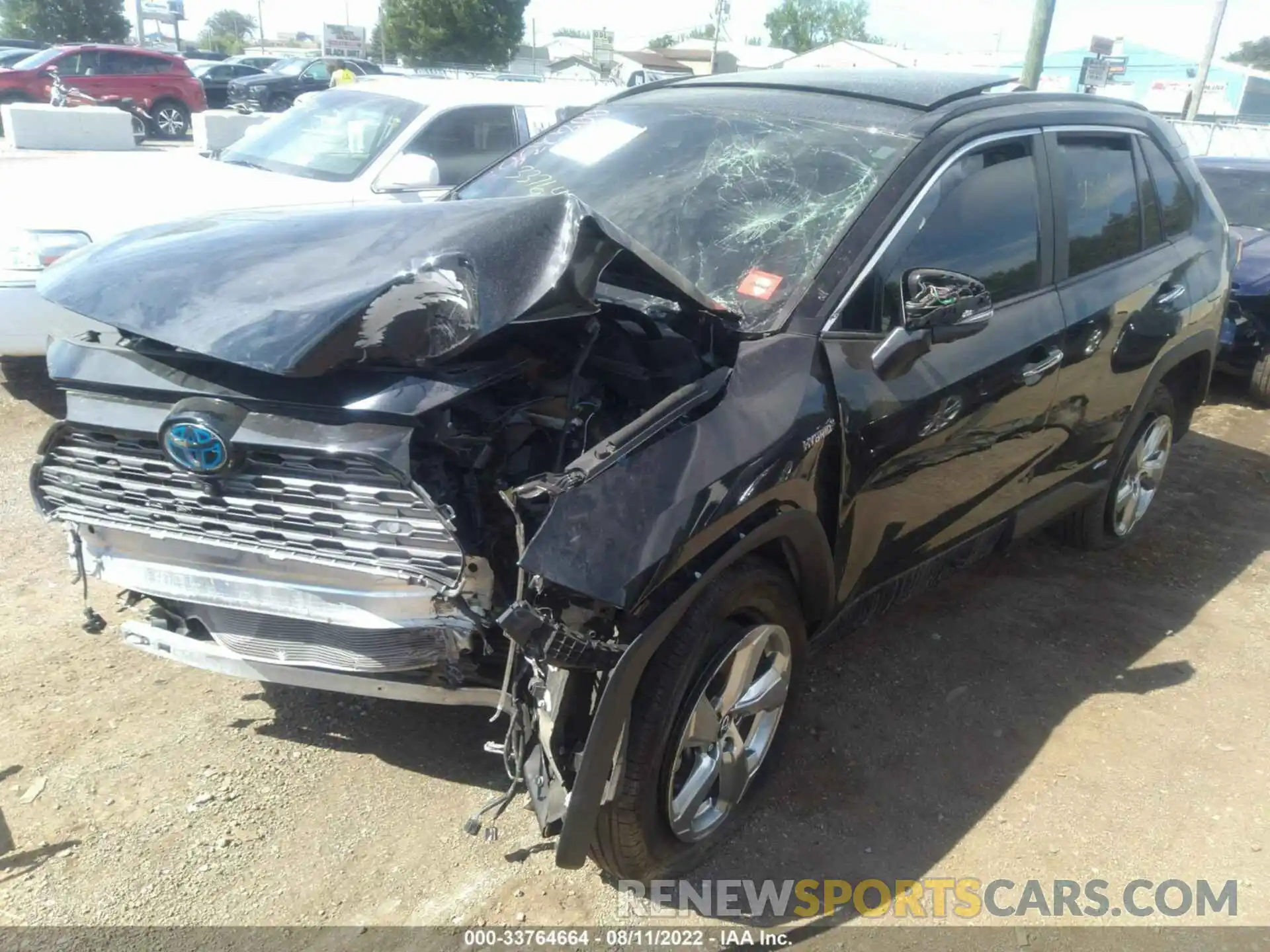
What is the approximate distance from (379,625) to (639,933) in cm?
102

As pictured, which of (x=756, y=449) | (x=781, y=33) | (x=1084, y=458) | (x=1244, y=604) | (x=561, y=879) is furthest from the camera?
(x=781, y=33)

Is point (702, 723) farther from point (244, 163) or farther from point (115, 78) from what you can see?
point (115, 78)

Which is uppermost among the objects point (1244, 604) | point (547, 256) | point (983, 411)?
point (547, 256)

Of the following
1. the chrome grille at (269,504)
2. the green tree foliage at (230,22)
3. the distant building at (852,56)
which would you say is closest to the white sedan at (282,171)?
the chrome grille at (269,504)

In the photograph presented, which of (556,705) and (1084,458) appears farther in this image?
(1084,458)

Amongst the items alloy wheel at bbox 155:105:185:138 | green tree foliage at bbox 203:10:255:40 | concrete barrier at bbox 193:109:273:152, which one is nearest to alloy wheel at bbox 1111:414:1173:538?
concrete barrier at bbox 193:109:273:152

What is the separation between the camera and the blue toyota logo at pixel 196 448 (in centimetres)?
235

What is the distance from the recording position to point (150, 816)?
109 inches

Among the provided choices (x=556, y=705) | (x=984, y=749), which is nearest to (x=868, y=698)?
(x=984, y=749)

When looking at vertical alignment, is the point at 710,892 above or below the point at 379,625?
below

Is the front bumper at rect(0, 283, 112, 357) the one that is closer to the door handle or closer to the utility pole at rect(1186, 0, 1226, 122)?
the door handle

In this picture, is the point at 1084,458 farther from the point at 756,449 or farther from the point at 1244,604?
the point at 756,449

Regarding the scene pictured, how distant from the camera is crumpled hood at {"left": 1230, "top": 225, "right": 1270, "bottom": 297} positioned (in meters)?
7.38

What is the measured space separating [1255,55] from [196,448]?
308 ft
